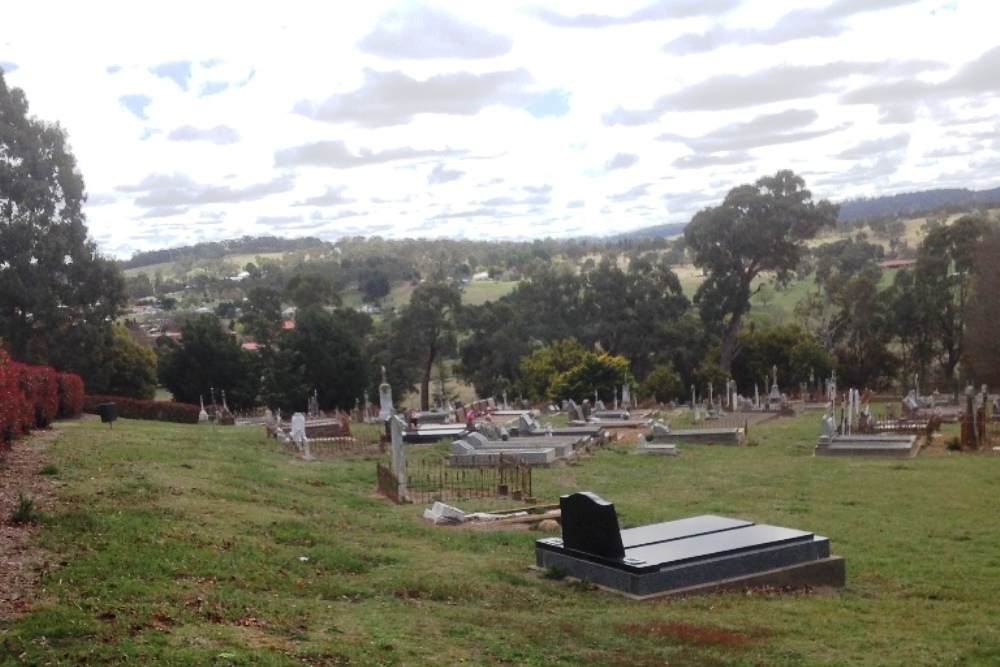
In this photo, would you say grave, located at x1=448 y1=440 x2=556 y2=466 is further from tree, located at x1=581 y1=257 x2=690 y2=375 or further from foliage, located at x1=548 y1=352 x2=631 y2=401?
tree, located at x1=581 y1=257 x2=690 y2=375

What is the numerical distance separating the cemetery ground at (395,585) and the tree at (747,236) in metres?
36.9

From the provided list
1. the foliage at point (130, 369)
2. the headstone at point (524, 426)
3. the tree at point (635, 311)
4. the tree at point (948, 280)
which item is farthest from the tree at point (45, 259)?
the tree at point (948, 280)

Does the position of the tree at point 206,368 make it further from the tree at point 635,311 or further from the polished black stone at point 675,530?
the polished black stone at point 675,530

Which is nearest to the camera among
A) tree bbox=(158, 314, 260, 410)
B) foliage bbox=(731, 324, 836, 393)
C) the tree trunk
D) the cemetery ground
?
the cemetery ground

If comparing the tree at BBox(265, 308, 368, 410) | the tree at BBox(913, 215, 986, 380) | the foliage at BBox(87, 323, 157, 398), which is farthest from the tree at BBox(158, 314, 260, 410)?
the tree at BBox(913, 215, 986, 380)

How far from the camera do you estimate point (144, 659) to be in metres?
6.27

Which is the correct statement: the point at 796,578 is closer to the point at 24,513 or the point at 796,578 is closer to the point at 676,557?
the point at 676,557

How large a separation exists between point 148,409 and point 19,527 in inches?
886

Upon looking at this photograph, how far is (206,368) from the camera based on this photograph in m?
43.3

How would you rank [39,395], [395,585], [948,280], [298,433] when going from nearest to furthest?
[395,585] → [39,395] → [298,433] → [948,280]

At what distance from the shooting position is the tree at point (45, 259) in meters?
33.9

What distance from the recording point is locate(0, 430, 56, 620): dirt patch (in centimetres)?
752

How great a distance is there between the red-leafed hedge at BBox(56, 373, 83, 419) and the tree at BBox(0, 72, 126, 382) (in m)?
11.0

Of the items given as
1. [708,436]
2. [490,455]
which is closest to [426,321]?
[708,436]
